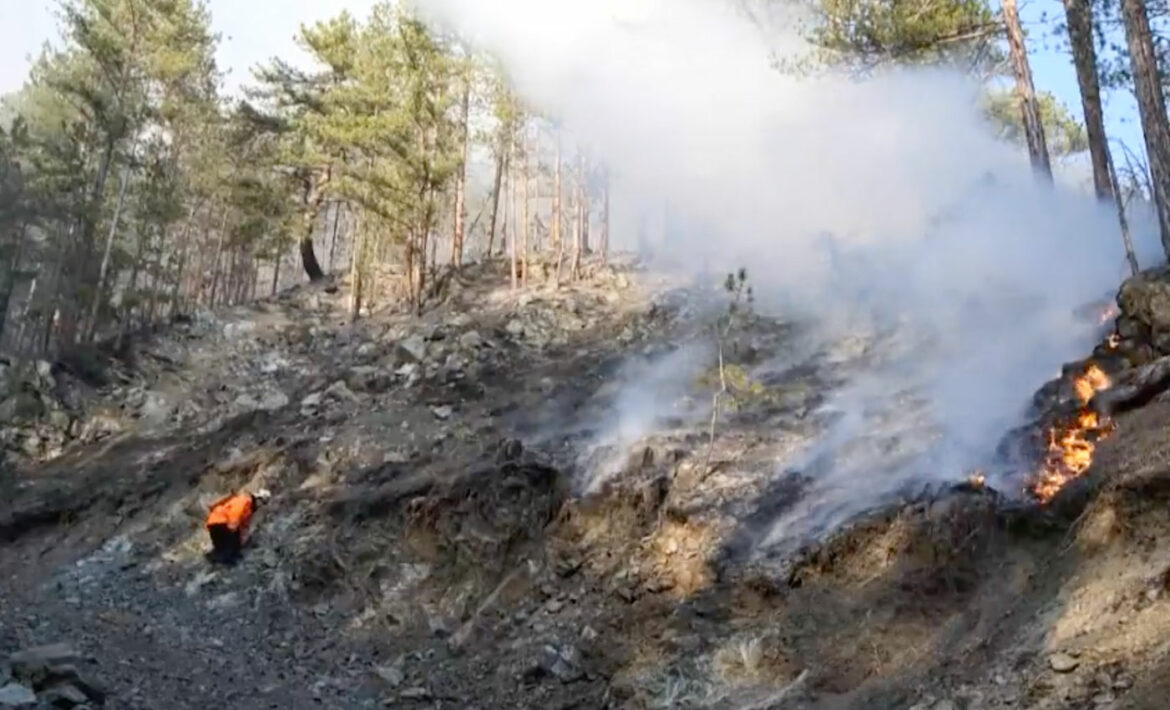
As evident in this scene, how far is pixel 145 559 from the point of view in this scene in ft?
42.8

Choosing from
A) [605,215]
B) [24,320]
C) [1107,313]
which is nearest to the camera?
[1107,313]

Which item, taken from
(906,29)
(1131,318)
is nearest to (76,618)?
(1131,318)

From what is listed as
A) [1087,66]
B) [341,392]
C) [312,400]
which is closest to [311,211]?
[341,392]

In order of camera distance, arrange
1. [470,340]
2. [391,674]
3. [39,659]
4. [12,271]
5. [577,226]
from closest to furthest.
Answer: [39,659], [391,674], [470,340], [12,271], [577,226]

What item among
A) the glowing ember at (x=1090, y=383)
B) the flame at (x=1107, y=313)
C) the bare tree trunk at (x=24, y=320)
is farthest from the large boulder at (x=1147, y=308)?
the bare tree trunk at (x=24, y=320)

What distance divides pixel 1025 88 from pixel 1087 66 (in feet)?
5.23

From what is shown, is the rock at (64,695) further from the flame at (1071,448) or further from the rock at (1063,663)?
the flame at (1071,448)

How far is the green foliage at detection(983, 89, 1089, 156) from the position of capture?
76.9ft

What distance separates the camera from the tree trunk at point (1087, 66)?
14.3 m

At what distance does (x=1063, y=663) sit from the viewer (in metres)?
6.28

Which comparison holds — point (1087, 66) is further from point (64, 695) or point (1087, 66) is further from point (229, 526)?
Answer: point (64, 695)

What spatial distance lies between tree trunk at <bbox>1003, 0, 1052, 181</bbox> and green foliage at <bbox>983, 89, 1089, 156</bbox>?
7147 millimetres

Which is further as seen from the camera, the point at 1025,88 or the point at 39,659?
the point at 1025,88

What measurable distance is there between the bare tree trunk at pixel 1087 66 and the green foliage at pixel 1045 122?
8587 millimetres
